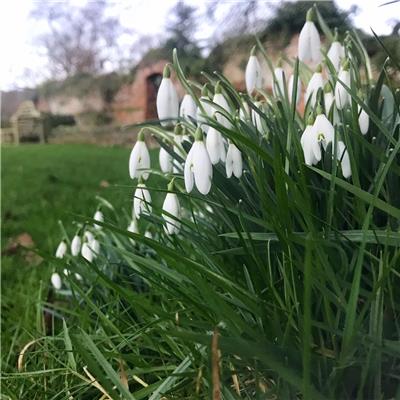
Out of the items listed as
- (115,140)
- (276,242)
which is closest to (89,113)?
(115,140)

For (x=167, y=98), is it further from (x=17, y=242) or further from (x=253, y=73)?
(x=17, y=242)

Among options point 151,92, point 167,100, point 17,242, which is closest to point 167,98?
point 167,100

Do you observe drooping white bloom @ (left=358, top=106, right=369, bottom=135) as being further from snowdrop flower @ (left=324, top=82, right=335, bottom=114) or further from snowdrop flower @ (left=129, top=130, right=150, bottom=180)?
snowdrop flower @ (left=129, top=130, right=150, bottom=180)

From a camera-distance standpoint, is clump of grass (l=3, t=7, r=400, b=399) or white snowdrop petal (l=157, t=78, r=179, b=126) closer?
clump of grass (l=3, t=7, r=400, b=399)

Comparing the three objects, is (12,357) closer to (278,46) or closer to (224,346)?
(224,346)

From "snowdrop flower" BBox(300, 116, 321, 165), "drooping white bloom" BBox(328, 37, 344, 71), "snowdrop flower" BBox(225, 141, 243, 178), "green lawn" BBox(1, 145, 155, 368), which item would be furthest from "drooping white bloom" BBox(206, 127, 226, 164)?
"green lawn" BBox(1, 145, 155, 368)

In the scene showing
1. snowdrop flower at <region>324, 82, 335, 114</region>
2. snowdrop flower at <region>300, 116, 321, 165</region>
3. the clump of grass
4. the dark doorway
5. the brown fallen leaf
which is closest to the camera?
the clump of grass

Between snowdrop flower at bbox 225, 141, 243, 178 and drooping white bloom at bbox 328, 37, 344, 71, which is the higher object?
drooping white bloom at bbox 328, 37, 344, 71

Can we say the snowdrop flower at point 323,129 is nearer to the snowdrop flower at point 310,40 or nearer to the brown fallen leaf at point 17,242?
the snowdrop flower at point 310,40
